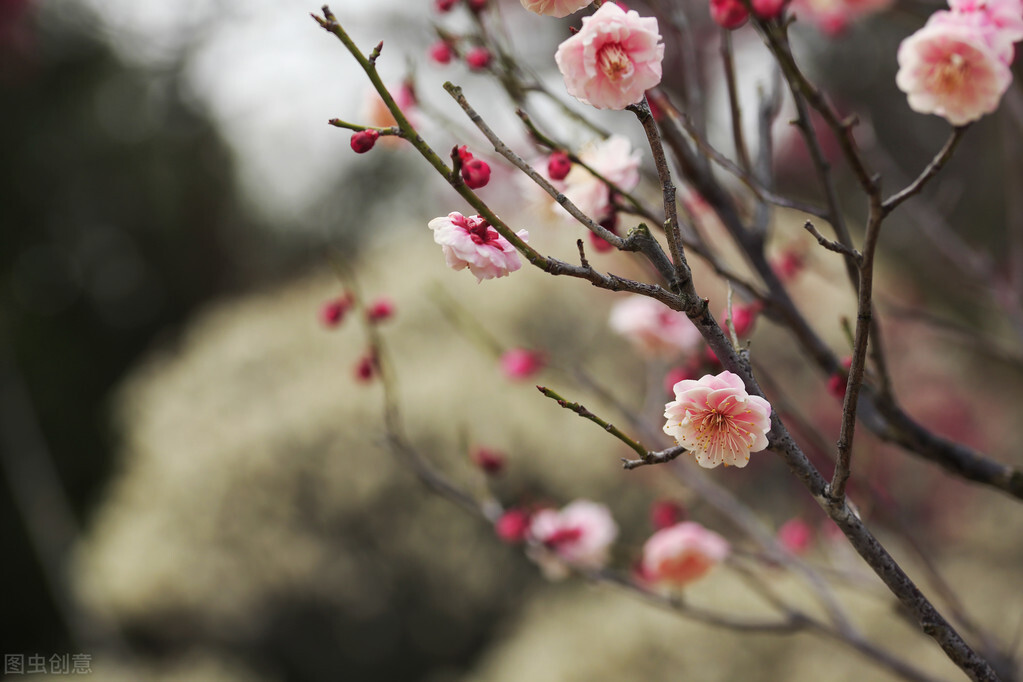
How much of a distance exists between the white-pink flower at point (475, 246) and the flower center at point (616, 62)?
0.09 metres

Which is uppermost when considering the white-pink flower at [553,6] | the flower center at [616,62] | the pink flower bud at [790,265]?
the pink flower bud at [790,265]

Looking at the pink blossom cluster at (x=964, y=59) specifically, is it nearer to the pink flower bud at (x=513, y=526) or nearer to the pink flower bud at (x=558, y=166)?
the pink flower bud at (x=558, y=166)

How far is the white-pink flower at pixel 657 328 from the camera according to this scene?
3.00ft

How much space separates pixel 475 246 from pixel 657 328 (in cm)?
56

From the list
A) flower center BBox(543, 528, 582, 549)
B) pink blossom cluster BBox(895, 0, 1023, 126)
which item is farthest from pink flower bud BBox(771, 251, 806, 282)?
pink blossom cluster BBox(895, 0, 1023, 126)

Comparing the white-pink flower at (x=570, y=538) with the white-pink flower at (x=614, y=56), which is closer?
the white-pink flower at (x=614, y=56)

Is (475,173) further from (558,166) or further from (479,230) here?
(558,166)

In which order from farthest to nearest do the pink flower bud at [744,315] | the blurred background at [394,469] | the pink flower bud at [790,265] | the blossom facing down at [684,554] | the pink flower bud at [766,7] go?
the blurred background at [394,469]
the pink flower bud at [790,265]
the blossom facing down at [684,554]
the pink flower bud at [744,315]
the pink flower bud at [766,7]

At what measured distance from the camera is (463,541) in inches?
95.2

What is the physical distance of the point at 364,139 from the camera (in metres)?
0.42

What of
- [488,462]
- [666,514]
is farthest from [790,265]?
[488,462]

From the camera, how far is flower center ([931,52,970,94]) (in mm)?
378

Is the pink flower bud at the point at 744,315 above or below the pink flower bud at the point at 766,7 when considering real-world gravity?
above

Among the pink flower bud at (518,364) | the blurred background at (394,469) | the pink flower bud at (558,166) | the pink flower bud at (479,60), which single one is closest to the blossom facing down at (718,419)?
the pink flower bud at (558,166)
